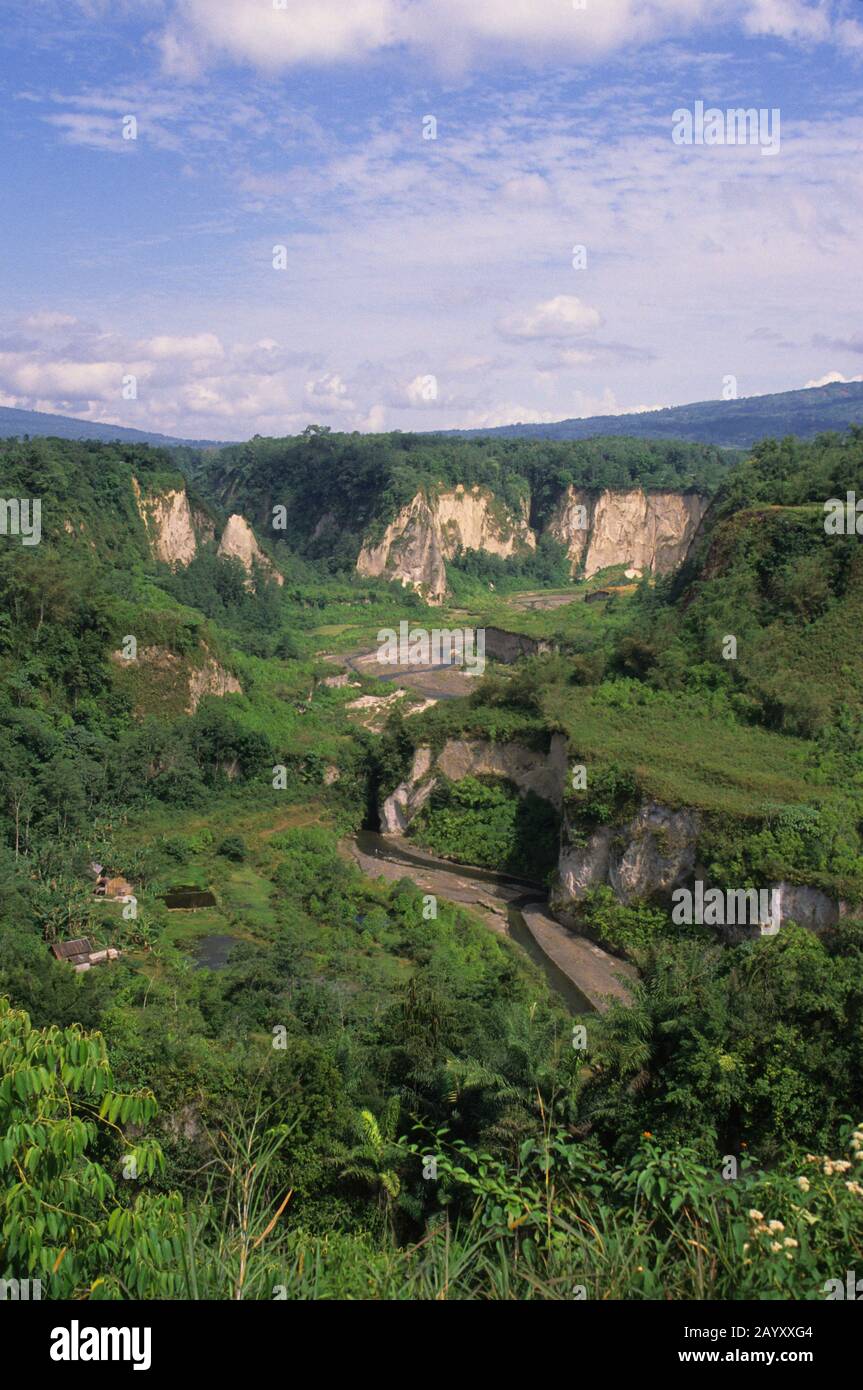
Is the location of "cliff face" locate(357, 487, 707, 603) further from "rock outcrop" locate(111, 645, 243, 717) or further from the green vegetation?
the green vegetation

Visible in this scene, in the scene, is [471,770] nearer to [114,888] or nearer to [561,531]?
[114,888]

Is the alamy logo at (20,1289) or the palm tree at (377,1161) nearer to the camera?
the alamy logo at (20,1289)

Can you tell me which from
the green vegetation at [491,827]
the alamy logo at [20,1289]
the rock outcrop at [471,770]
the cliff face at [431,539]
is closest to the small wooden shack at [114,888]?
the green vegetation at [491,827]

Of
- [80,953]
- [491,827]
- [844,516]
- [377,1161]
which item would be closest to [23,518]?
[491,827]

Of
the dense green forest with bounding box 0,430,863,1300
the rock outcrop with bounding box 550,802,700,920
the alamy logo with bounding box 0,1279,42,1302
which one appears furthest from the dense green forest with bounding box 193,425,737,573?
the alamy logo with bounding box 0,1279,42,1302
